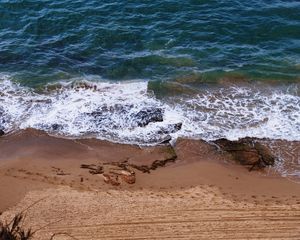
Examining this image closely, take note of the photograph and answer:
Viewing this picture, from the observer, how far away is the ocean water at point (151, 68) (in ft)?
63.6

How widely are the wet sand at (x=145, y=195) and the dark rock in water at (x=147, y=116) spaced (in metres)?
1.61

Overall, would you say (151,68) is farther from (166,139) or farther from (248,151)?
(248,151)

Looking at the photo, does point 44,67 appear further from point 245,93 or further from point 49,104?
point 245,93

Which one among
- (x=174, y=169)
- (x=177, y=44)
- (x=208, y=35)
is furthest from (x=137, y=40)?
(x=174, y=169)

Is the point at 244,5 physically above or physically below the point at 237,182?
above

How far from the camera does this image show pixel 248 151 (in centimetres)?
1736

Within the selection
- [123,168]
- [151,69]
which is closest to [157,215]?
[123,168]

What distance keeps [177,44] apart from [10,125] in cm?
961

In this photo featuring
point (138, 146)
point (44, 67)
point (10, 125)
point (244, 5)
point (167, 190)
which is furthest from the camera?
point (244, 5)

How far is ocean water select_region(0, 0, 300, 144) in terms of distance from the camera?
63.6ft

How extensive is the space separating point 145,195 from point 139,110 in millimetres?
5387

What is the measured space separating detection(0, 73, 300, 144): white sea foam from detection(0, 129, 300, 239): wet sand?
0.89m

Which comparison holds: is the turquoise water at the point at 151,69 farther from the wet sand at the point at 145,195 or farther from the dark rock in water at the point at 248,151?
the wet sand at the point at 145,195

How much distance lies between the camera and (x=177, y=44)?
24.0 m
